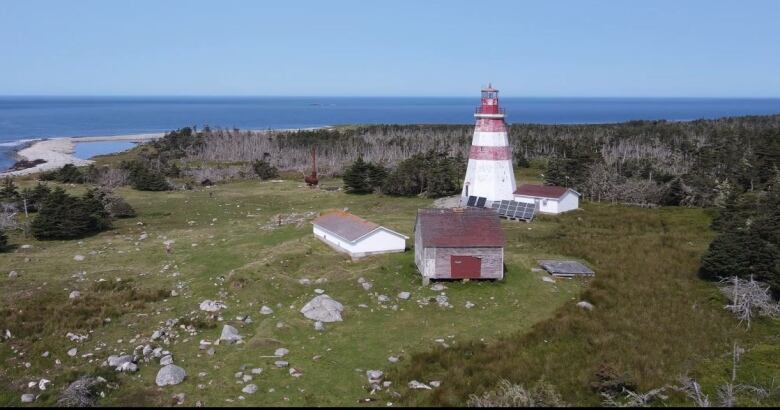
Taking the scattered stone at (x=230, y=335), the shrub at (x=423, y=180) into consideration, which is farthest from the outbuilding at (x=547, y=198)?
the scattered stone at (x=230, y=335)

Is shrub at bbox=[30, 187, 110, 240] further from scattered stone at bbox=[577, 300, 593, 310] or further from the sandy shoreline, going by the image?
the sandy shoreline

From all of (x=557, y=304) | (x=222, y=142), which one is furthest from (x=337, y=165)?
(x=557, y=304)

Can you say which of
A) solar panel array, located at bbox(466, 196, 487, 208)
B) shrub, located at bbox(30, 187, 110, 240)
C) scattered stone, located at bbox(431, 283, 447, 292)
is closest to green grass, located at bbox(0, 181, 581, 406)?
scattered stone, located at bbox(431, 283, 447, 292)

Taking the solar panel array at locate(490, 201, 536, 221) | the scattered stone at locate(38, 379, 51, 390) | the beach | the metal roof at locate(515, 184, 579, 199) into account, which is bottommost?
the beach

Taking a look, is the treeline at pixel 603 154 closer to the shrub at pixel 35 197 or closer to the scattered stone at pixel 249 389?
the shrub at pixel 35 197

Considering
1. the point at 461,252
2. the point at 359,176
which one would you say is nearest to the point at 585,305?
the point at 461,252

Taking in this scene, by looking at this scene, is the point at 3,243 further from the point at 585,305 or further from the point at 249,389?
the point at 585,305
